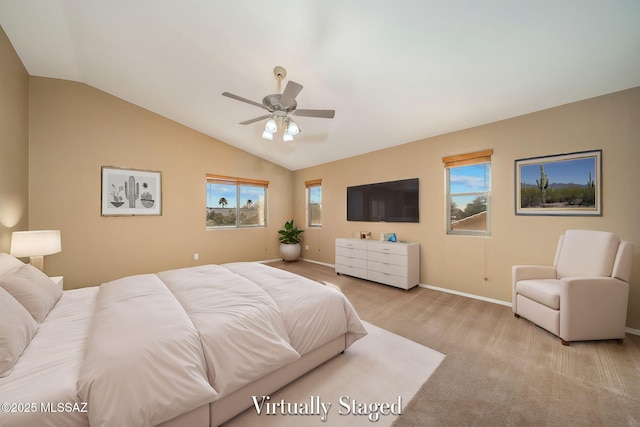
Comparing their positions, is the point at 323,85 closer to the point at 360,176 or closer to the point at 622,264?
the point at 360,176

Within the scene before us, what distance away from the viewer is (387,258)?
13.2 feet

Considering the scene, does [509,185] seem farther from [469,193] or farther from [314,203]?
[314,203]

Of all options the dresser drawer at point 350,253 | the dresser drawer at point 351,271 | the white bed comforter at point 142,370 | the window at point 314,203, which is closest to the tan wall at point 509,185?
the dresser drawer at point 350,253

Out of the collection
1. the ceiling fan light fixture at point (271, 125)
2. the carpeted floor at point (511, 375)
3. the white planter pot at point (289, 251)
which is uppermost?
the ceiling fan light fixture at point (271, 125)

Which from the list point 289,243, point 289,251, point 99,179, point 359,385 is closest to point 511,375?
point 359,385

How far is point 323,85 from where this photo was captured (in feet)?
9.72

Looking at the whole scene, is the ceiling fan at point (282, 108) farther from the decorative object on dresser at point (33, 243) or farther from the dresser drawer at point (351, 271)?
the dresser drawer at point (351, 271)

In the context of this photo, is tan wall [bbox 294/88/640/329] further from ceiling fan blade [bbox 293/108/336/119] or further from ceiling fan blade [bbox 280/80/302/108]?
ceiling fan blade [bbox 280/80/302/108]

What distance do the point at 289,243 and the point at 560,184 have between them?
16.4 feet

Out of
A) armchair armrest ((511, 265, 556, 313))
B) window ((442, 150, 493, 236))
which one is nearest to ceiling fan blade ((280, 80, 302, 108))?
window ((442, 150, 493, 236))

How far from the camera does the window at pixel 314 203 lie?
235 inches

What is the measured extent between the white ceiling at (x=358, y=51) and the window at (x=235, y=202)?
1.95 metres

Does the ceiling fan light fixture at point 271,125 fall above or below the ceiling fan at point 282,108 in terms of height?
below

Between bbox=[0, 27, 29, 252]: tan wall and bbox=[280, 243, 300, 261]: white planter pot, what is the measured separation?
13.8 feet
